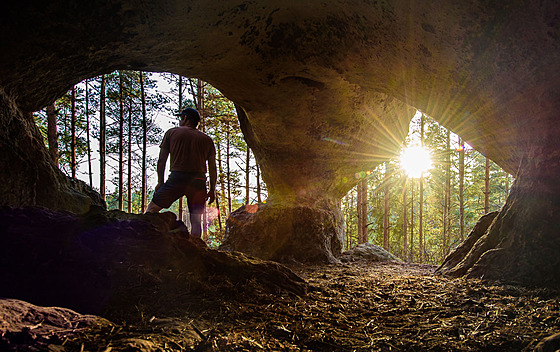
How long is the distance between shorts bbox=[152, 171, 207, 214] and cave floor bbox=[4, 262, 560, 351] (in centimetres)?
236

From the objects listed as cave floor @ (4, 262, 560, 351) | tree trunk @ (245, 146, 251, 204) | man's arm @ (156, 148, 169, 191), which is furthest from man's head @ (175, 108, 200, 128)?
tree trunk @ (245, 146, 251, 204)

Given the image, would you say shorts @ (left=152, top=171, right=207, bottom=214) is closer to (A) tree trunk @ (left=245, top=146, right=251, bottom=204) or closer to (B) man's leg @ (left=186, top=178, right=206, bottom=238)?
(B) man's leg @ (left=186, top=178, right=206, bottom=238)

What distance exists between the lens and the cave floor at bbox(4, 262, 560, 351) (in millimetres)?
1388

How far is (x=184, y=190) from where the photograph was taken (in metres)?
4.30

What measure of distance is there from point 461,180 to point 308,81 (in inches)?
683

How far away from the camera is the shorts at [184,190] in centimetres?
416

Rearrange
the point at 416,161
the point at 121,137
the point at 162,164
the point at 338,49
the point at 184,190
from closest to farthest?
the point at 338,49 → the point at 184,190 → the point at 162,164 → the point at 121,137 → the point at 416,161

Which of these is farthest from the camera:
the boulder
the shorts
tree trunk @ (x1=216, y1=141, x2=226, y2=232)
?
tree trunk @ (x1=216, y1=141, x2=226, y2=232)

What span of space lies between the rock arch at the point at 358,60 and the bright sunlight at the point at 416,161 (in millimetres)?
16183

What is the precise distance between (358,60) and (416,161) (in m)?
18.5

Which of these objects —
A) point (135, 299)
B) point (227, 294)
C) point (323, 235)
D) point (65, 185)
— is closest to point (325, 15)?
point (227, 294)

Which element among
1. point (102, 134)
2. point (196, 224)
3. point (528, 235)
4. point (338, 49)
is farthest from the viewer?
point (102, 134)

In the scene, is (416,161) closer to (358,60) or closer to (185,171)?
(358,60)

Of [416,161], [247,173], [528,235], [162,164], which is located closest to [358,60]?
[528,235]
